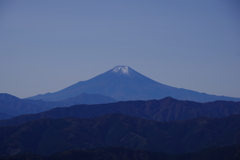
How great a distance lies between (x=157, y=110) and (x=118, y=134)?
7362 cm

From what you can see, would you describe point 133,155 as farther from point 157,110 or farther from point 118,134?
point 157,110

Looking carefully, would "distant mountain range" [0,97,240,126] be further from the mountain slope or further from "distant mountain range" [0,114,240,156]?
the mountain slope

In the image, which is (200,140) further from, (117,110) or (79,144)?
(117,110)

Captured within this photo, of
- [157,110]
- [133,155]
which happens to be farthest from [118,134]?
[157,110]

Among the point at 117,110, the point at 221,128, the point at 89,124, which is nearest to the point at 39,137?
the point at 89,124

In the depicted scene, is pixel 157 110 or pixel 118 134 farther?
pixel 157 110

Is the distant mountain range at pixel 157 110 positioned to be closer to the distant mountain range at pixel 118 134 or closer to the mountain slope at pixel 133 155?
the distant mountain range at pixel 118 134

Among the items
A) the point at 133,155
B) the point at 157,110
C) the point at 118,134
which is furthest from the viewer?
the point at 157,110

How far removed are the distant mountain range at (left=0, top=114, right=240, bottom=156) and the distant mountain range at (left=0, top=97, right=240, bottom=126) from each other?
45512 millimetres

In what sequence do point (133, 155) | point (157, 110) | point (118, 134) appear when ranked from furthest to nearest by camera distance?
point (157, 110)
point (118, 134)
point (133, 155)

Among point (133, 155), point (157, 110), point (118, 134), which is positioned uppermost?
point (157, 110)

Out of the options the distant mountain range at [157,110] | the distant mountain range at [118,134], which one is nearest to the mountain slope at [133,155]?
the distant mountain range at [118,134]

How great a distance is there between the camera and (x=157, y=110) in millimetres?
188000

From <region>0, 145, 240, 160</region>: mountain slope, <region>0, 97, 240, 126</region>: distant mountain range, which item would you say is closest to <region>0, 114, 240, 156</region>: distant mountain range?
<region>0, 145, 240, 160</region>: mountain slope
